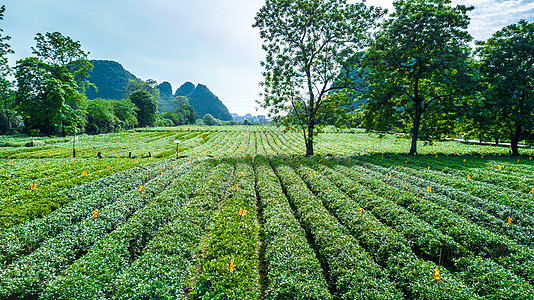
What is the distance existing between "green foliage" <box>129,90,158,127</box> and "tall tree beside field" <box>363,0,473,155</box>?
9177 cm

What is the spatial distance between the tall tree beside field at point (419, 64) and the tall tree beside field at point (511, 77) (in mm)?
3557

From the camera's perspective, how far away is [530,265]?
20.5 ft

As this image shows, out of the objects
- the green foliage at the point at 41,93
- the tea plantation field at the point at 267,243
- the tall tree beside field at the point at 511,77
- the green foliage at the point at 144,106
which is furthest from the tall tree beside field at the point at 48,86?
the tall tree beside field at the point at 511,77

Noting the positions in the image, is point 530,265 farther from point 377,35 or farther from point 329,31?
point 377,35

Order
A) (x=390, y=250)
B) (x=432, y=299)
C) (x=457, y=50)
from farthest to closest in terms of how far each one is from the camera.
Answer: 1. (x=457, y=50)
2. (x=390, y=250)
3. (x=432, y=299)

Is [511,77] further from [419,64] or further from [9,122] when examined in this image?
[9,122]

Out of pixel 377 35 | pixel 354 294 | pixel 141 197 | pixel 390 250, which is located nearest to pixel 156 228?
pixel 141 197

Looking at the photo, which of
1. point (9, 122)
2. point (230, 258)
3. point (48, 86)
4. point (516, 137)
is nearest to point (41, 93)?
point (48, 86)

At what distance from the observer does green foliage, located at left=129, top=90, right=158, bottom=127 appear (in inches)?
3504

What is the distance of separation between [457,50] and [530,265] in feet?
80.4

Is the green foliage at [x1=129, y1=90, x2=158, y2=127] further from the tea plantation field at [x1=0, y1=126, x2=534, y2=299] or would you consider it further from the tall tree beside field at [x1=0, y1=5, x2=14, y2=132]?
the tea plantation field at [x1=0, y1=126, x2=534, y2=299]

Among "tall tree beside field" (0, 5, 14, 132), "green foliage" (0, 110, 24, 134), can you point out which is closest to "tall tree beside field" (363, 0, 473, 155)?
"tall tree beside field" (0, 5, 14, 132)

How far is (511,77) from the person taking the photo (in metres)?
22.8

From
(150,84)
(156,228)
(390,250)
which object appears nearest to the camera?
(390,250)
